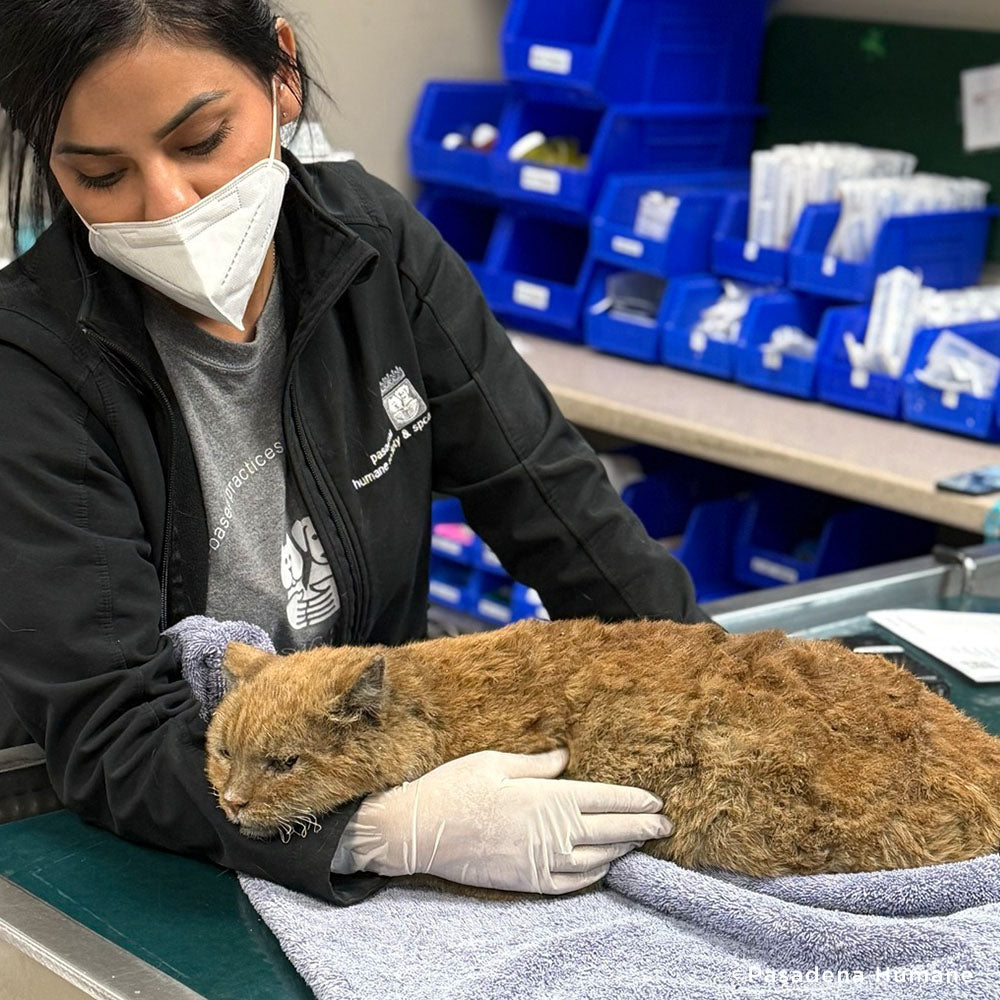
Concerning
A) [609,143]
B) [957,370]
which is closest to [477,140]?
[609,143]

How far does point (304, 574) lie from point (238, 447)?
0.15 metres

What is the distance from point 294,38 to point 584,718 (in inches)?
30.7

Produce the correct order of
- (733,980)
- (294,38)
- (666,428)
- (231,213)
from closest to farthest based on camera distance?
1. (733,980)
2. (231,213)
3. (294,38)
4. (666,428)

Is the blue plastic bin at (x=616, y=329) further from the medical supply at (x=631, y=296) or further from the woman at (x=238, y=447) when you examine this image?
the woman at (x=238, y=447)

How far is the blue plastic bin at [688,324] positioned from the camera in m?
2.97

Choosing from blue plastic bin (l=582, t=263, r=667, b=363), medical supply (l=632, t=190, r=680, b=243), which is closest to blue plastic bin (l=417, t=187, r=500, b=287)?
blue plastic bin (l=582, t=263, r=667, b=363)

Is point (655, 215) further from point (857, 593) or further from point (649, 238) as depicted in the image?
point (857, 593)

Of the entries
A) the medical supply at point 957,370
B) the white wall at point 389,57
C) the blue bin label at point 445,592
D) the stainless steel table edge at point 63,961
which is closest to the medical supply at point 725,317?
the medical supply at point 957,370

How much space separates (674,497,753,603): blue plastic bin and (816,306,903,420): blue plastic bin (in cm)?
43

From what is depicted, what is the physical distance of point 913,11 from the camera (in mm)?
3184

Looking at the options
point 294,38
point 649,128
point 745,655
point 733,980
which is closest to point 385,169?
point 649,128

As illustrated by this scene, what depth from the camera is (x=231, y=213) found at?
4.21 feet

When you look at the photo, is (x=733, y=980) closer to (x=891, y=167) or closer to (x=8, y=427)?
(x=8, y=427)

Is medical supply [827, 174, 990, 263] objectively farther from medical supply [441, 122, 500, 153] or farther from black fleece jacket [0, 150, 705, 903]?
black fleece jacket [0, 150, 705, 903]
